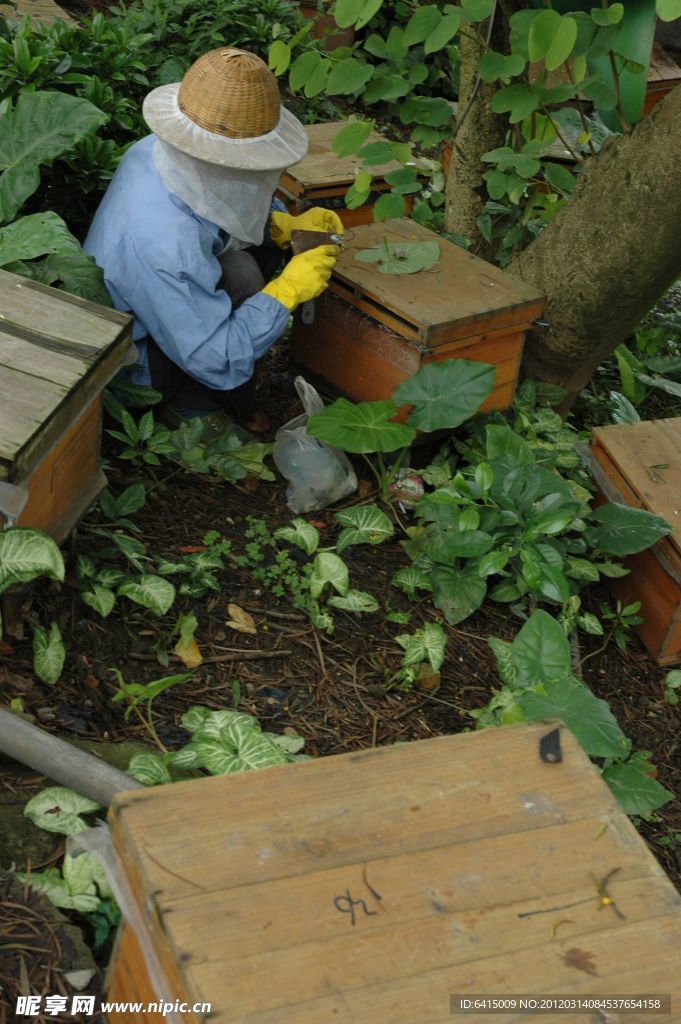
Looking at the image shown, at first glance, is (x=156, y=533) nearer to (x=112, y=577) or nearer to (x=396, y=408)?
(x=112, y=577)

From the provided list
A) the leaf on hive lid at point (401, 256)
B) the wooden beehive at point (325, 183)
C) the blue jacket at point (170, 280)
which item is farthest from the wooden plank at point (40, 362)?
the wooden beehive at point (325, 183)

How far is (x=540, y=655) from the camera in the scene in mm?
2312

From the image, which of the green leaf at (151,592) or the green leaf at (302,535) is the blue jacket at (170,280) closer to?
the green leaf at (302,535)

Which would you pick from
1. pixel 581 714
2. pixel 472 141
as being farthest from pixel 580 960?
pixel 472 141

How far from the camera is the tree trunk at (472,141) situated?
408cm

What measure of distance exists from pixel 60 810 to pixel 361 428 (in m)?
1.54

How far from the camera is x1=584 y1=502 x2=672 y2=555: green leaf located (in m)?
3.09

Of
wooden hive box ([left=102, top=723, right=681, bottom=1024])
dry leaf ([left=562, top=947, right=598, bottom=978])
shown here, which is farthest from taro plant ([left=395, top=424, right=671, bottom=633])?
dry leaf ([left=562, top=947, right=598, bottom=978])

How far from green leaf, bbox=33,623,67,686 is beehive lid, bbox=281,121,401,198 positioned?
6.40ft

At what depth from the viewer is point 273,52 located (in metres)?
3.32

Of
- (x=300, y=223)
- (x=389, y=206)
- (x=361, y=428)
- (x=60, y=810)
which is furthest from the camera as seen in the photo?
(x=389, y=206)

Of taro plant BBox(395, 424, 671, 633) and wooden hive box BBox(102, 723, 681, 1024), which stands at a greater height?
wooden hive box BBox(102, 723, 681, 1024)

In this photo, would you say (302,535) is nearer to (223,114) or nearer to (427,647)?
(427,647)

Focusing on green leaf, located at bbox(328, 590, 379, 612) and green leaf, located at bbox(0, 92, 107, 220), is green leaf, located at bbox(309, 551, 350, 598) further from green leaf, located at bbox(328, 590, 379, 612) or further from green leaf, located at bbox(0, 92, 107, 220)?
green leaf, located at bbox(0, 92, 107, 220)
